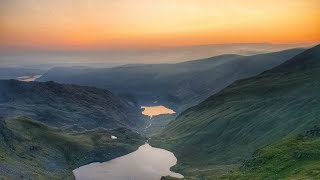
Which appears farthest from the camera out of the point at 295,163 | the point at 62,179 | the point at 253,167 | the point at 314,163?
the point at 62,179

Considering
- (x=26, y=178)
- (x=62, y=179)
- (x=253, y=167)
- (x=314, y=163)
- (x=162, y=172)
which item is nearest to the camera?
(x=314, y=163)

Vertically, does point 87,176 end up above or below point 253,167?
below

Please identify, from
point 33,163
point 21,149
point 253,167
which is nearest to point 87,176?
point 33,163

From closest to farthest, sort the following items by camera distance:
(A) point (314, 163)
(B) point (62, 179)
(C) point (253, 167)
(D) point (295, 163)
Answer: (A) point (314, 163) < (D) point (295, 163) < (C) point (253, 167) < (B) point (62, 179)

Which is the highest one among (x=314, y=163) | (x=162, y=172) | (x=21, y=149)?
(x=314, y=163)

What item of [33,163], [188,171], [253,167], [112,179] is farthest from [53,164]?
[253,167]

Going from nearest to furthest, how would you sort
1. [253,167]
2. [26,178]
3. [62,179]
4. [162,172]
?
[253,167], [26,178], [62,179], [162,172]

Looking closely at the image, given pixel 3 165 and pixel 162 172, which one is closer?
pixel 3 165

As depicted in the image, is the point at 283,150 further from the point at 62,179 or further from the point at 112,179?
the point at 62,179

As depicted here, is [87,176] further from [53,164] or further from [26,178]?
[26,178]
